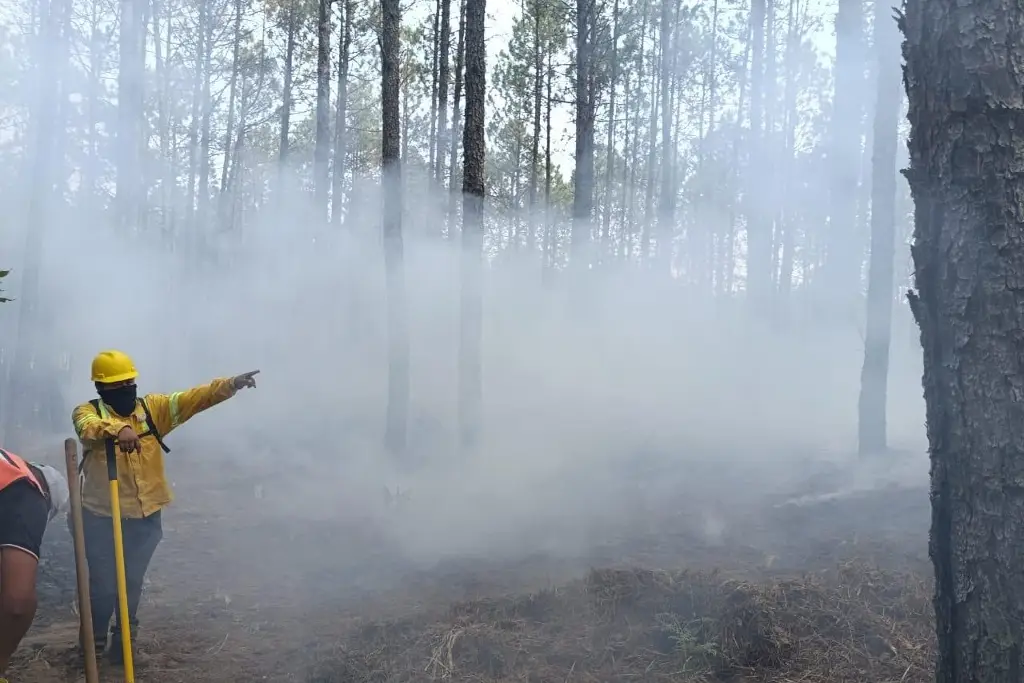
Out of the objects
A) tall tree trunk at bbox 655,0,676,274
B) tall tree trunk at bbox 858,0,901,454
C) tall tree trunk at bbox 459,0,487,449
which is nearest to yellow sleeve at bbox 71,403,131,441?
tall tree trunk at bbox 459,0,487,449

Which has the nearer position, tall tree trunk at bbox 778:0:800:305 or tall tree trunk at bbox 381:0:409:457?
tall tree trunk at bbox 381:0:409:457

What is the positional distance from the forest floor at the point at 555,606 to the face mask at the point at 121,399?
1430 mm

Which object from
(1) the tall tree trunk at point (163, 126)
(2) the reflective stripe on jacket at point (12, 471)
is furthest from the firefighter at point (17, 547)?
(1) the tall tree trunk at point (163, 126)

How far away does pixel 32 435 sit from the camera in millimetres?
11625

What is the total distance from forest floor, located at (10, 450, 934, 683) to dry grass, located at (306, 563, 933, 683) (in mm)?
11

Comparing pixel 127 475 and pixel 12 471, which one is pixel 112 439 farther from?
pixel 12 471

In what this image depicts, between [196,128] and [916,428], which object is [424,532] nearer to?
[916,428]

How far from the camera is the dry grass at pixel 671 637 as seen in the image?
364cm

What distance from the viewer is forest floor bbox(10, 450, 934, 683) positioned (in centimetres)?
376

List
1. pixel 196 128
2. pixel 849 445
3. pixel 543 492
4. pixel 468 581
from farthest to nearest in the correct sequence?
pixel 196 128, pixel 849 445, pixel 543 492, pixel 468 581

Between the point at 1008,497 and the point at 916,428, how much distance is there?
1146cm

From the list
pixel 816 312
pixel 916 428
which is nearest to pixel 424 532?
pixel 916 428

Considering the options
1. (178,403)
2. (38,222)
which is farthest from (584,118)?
(178,403)

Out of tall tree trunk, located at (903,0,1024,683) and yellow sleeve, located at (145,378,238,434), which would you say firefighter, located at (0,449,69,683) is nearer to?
yellow sleeve, located at (145,378,238,434)
